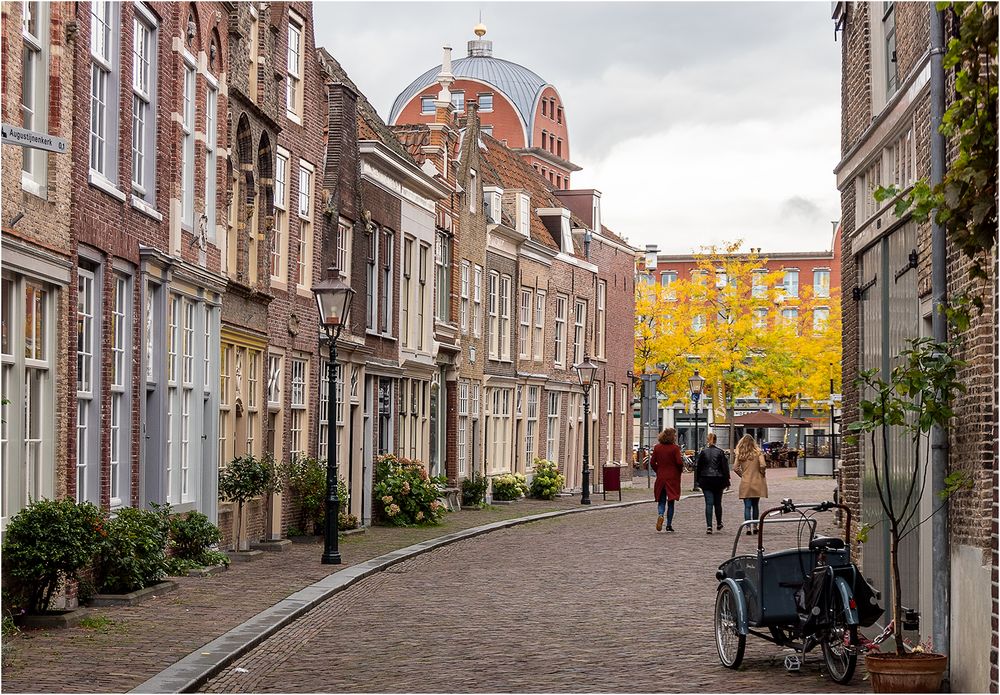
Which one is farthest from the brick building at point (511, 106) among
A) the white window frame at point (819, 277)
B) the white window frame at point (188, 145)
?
the white window frame at point (188, 145)

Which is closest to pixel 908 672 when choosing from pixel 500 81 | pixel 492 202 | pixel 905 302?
pixel 905 302

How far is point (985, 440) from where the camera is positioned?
31.9 ft

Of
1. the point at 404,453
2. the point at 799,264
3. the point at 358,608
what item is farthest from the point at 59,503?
the point at 799,264

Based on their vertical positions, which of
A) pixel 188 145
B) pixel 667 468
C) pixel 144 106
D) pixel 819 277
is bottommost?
pixel 667 468

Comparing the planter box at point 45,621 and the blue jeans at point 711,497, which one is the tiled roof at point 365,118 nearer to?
the blue jeans at point 711,497

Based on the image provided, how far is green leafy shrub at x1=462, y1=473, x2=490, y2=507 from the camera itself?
35719mm

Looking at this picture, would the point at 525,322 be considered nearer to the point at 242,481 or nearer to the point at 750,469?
A: the point at 750,469

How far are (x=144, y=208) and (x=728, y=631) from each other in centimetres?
882

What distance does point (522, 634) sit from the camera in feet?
44.7

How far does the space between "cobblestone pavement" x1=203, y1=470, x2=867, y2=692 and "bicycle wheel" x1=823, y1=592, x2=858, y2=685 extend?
0.35ft

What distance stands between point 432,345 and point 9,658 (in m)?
22.7

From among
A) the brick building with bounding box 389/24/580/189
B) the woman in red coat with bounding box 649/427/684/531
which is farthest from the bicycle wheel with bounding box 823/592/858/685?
the brick building with bounding box 389/24/580/189

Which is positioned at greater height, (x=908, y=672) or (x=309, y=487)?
(x=309, y=487)

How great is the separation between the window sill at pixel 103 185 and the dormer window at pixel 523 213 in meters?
25.5
